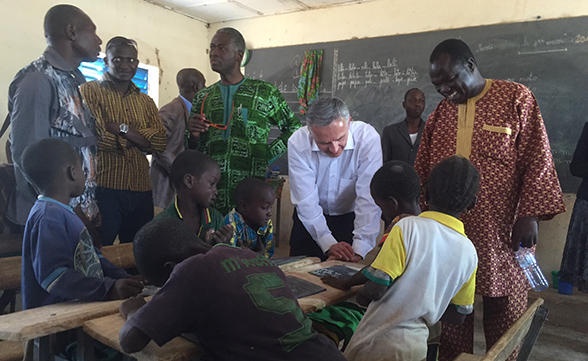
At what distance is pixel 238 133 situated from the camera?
2.68 m

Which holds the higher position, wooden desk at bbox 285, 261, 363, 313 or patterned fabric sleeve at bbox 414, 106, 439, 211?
patterned fabric sleeve at bbox 414, 106, 439, 211

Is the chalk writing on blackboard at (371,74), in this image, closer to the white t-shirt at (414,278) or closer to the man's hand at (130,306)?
the white t-shirt at (414,278)

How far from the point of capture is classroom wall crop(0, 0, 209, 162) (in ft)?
14.6

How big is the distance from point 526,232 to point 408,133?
2932 mm

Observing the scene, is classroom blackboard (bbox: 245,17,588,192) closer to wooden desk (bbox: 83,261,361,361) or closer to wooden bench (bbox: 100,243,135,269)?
wooden bench (bbox: 100,243,135,269)

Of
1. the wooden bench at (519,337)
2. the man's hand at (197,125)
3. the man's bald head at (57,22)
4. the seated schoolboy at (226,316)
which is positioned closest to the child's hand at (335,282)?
the seated schoolboy at (226,316)

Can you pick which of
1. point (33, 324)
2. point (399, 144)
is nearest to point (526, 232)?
point (33, 324)

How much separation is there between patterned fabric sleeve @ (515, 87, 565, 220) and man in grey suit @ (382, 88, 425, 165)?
263 cm

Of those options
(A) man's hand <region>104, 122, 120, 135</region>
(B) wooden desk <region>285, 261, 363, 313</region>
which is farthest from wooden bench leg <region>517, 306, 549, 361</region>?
(A) man's hand <region>104, 122, 120, 135</region>

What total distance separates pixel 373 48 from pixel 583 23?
2.22m

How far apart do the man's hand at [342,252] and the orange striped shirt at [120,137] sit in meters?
1.39

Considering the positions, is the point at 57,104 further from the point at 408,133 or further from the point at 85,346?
the point at 408,133

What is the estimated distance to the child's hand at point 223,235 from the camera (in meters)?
2.04

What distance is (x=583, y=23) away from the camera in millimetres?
4219
